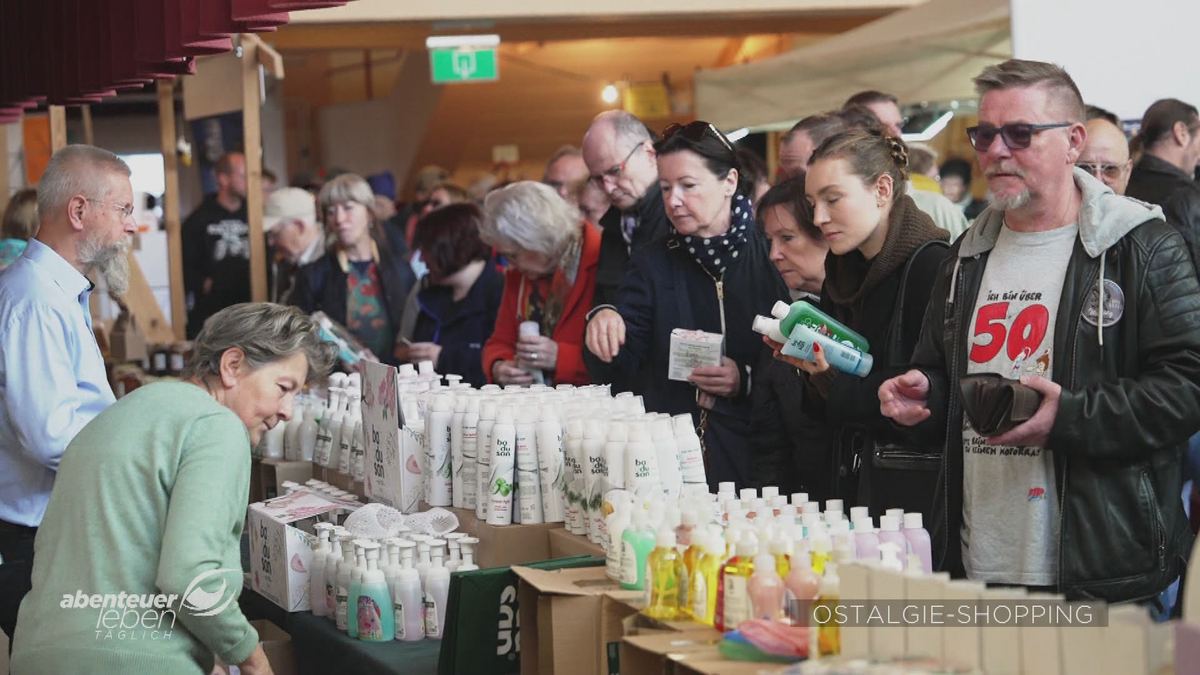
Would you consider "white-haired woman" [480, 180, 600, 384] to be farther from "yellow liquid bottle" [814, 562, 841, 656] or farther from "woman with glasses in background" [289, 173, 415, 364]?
"yellow liquid bottle" [814, 562, 841, 656]

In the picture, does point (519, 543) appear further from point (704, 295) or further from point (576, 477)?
point (704, 295)

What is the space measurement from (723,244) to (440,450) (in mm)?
1051

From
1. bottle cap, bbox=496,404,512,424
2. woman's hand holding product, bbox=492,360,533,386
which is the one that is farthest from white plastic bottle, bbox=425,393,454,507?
woman's hand holding product, bbox=492,360,533,386

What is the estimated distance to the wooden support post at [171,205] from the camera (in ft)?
29.7

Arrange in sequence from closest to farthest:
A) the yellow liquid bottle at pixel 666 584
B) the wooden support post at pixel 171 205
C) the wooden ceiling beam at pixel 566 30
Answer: the yellow liquid bottle at pixel 666 584, the wooden support post at pixel 171 205, the wooden ceiling beam at pixel 566 30

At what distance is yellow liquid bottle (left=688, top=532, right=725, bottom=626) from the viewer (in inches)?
92.5

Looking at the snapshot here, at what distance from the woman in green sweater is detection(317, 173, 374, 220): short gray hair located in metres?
3.98

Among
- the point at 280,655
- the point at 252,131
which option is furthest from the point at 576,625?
the point at 252,131

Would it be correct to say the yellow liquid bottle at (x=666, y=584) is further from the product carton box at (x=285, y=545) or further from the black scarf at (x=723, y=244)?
the black scarf at (x=723, y=244)

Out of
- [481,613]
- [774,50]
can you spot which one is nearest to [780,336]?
[481,613]

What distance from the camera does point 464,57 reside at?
11172 mm

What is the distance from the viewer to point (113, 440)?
8.89 feet

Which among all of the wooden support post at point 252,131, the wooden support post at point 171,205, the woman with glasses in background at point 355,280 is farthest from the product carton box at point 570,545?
the wooden support post at point 171,205

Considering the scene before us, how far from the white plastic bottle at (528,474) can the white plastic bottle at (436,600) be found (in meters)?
0.26
